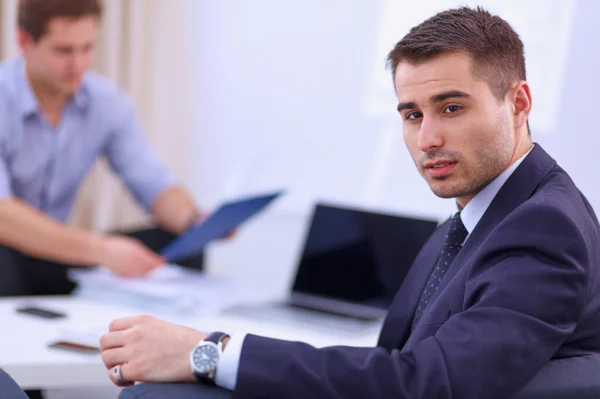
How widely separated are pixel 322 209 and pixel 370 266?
0.84 ft

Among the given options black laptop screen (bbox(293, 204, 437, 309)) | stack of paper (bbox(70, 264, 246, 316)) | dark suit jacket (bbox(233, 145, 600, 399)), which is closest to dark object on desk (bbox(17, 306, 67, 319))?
stack of paper (bbox(70, 264, 246, 316))

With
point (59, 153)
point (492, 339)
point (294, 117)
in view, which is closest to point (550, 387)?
point (492, 339)

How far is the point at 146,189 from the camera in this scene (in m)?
3.23

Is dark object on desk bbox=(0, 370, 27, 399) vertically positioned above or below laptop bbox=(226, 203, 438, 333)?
above

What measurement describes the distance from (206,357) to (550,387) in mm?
487

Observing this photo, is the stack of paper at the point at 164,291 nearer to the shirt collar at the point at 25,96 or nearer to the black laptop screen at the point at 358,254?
the black laptop screen at the point at 358,254

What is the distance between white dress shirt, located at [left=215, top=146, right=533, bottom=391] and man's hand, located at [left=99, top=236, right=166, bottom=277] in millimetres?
1159

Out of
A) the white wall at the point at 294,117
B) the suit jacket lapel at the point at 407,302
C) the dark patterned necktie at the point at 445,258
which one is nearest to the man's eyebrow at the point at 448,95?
the dark patterned necktie at the point at 445,258

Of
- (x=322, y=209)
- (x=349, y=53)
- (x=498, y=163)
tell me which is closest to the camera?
(x=498, y=163)

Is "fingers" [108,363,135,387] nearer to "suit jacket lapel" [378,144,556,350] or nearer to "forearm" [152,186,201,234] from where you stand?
"suit jacket lapel" [378,144,556,350]

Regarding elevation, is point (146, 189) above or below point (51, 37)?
below

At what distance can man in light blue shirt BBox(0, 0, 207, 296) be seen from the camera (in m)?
2.65

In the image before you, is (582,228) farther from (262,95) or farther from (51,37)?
(262,95)

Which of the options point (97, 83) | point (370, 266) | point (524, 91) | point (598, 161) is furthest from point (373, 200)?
point (524, 91)
